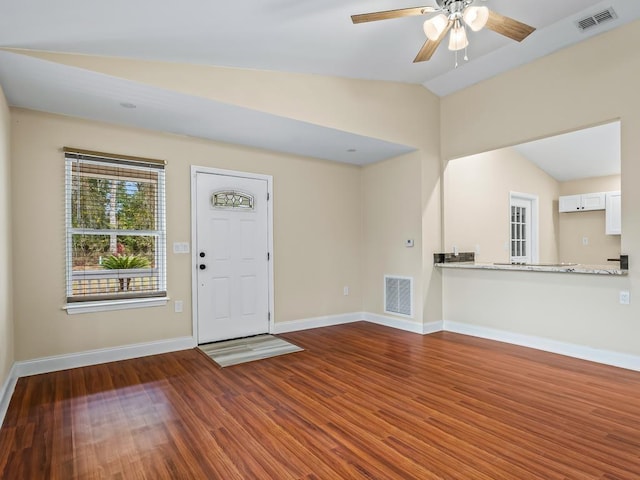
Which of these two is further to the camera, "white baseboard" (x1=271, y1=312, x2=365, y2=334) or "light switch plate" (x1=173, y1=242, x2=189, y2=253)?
"white baseboard" (x1=271, y1=312, x2=365, y2=334)

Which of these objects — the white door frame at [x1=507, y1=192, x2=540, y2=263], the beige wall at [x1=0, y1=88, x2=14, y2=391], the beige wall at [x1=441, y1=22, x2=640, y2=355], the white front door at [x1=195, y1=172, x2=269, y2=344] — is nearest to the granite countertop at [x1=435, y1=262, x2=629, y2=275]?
the beige wall at [x1=441, y1=22, x2=640, y2=355]

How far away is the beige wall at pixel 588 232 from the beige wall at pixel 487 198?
1.83 feet

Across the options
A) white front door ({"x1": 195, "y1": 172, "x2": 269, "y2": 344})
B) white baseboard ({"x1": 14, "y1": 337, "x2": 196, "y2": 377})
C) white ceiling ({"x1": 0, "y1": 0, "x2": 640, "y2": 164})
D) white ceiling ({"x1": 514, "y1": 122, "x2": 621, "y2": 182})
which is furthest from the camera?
white ceiling ({"x1": 514, "y1": 122, "x2": 621, "y2": 182})

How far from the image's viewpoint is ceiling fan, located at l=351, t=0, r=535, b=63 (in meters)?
2.33

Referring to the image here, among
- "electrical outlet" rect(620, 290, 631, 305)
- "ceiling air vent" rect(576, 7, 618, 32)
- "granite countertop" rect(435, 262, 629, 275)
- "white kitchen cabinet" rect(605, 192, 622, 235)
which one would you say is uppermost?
"ceiling air vent" rect(576, 7, 618, 32)

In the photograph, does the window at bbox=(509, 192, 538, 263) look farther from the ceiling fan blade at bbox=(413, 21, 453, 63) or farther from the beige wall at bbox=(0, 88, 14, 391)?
the beige wall at bbox=(0, 88, 14, 391)

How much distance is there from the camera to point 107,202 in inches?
147

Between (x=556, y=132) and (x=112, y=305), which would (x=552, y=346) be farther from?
(x=112, y=305)

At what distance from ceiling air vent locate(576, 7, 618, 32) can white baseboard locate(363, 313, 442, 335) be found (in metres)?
3.62

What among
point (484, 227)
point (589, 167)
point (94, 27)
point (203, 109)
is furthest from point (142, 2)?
point (589, 167)

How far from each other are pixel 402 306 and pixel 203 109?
3546 mm

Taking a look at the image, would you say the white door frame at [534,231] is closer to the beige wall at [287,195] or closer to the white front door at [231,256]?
the beige wall at [287,195]

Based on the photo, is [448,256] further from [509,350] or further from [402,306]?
[509,350]

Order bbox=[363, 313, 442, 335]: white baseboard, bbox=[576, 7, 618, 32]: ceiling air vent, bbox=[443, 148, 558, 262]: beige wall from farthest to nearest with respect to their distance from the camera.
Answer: bbox=[443, 148, 558, 262]: beige wall → bbox=[363, 313, 442, 335]: white baseboard → bbox=[576, 7, 618, 32]: ceiling air vent
